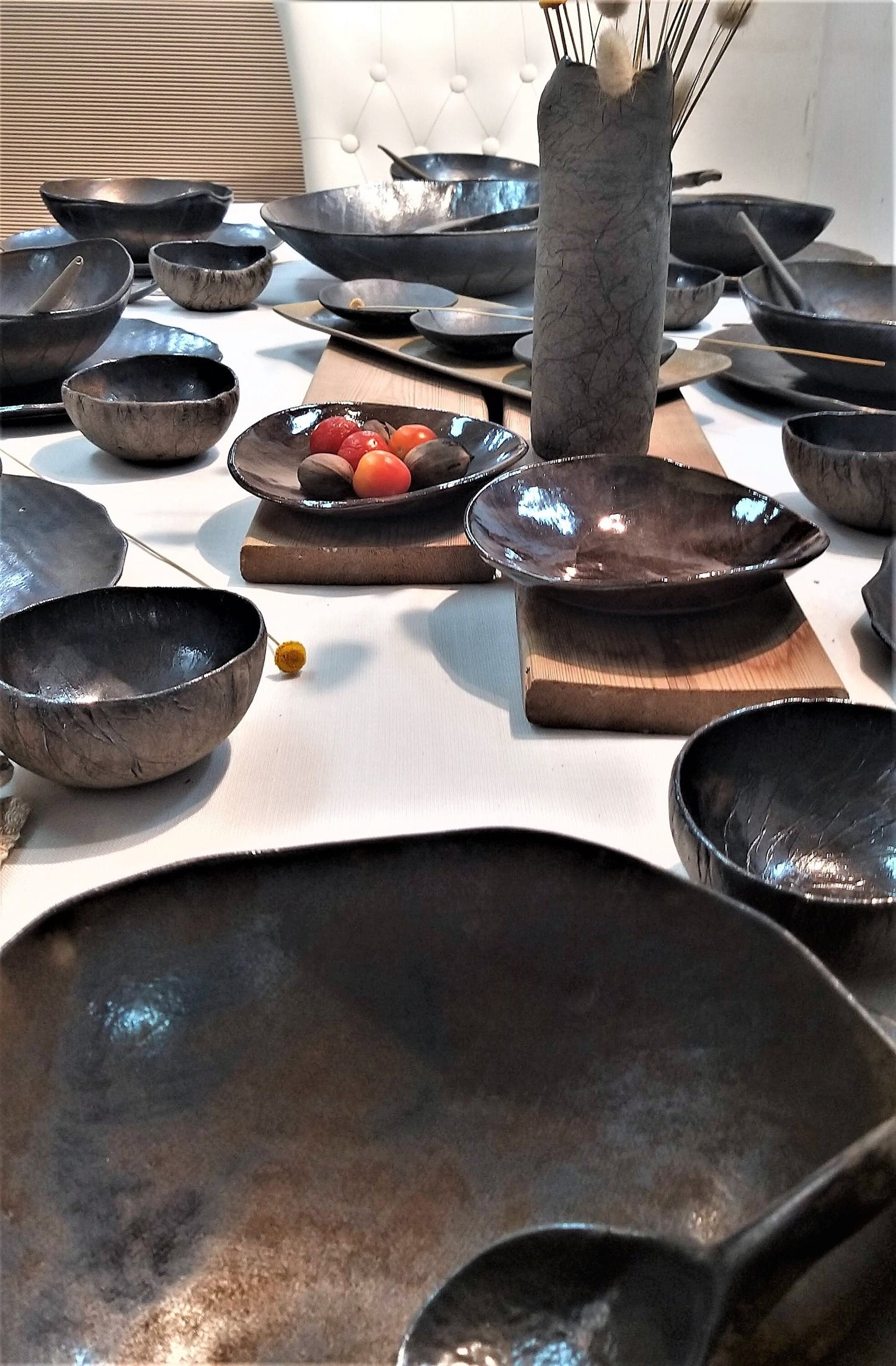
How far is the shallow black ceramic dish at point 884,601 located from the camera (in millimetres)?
710

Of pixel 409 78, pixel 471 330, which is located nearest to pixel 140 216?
pixel 471 330

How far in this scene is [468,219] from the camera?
56.8 inches

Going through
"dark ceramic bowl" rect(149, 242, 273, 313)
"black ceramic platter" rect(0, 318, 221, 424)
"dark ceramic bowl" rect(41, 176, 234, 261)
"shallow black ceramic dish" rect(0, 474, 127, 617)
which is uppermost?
"dark ceramic bowl" rect(41, 176, 234, 261)

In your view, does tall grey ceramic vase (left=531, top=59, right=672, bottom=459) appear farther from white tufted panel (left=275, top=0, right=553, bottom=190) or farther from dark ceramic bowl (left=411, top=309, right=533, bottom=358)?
white tufted panel (left=275, top=0, right=553, bottom=190)

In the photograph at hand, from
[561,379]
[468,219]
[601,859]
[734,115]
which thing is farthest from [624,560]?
[734,115]

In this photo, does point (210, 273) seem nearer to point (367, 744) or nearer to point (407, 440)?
point (407, 440)

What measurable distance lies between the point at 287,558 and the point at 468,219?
81 cm

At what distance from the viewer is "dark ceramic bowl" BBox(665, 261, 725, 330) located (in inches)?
52.6

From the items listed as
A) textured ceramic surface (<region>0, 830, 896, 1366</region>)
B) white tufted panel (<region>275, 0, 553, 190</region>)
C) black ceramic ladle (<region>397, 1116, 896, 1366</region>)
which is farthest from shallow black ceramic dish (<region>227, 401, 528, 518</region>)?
white tufted panel (<region>275, 0, 553, 190</region>)

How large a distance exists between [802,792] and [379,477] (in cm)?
42

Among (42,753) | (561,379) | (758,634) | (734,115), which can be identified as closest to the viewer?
(42,753)

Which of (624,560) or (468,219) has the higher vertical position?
(468,219)

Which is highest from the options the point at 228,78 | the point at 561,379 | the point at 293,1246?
the point at 228,78

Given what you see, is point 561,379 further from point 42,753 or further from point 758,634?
point 42,753
